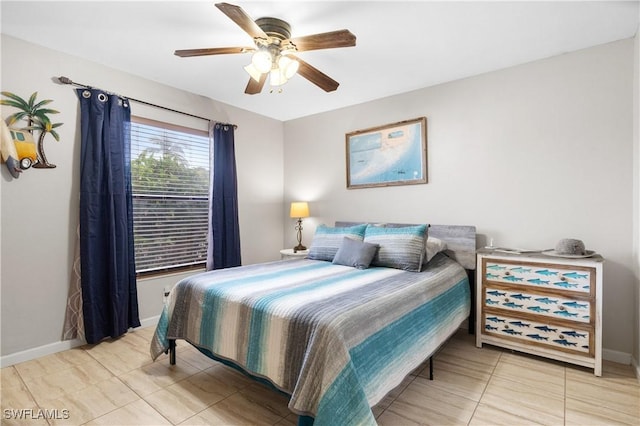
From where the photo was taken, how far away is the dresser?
7.30ft

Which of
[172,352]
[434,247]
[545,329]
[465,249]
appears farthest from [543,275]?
[172,352]

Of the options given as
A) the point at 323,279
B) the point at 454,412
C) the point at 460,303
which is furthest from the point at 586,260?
the point at 323,279

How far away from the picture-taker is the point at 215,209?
3695 mm

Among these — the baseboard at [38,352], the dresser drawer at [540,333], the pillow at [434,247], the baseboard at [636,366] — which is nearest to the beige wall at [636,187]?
the baseboard at [636,366]

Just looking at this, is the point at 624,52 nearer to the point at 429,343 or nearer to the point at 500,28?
the point at 500,28

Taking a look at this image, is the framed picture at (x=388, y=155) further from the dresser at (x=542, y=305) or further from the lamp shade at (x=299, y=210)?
the dresser at (x=542, y=305)

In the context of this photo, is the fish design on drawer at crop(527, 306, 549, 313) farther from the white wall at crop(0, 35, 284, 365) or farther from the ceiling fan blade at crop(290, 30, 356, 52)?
the white wall at crop(0, 35, 284, 365)

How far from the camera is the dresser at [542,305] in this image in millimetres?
2227

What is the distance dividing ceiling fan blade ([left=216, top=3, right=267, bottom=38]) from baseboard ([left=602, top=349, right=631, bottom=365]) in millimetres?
3528

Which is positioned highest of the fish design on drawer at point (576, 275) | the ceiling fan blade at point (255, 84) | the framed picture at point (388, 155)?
the ceiling fan blade at point (255, 84)

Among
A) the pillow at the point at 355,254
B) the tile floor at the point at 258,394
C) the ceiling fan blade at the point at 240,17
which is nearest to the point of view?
the ceiling fan blade at the point at 240,17

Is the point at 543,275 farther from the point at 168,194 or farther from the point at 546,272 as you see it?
the point at 168,194

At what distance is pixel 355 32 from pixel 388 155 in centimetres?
156

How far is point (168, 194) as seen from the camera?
339 centimetres
